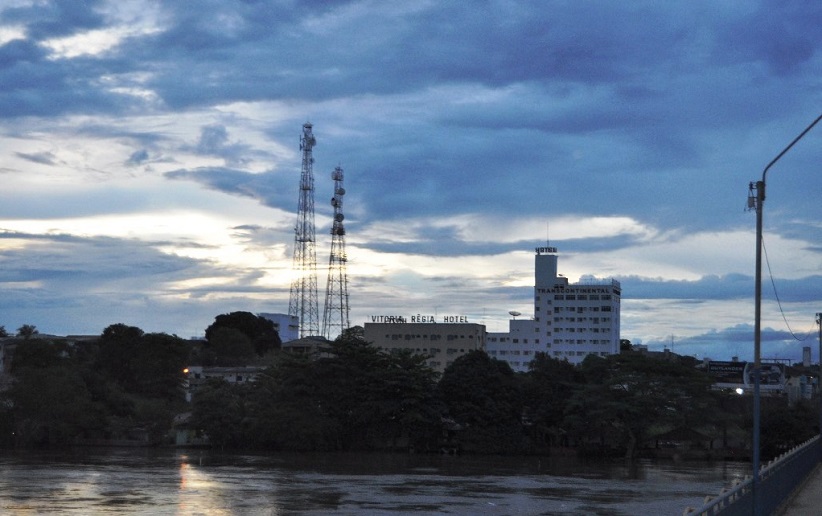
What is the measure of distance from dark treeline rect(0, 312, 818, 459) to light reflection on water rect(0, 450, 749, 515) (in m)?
3.05

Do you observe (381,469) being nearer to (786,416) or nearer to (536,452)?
(536,452)

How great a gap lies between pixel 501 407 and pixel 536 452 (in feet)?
16.4

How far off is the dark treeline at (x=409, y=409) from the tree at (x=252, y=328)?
49.6m

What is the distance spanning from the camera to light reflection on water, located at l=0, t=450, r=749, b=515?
4472cm

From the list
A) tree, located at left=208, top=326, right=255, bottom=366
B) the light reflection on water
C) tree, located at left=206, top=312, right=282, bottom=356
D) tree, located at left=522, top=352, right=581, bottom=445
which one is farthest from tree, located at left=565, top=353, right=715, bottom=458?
tree, located at left=206, top=312, right=282, bottom=356

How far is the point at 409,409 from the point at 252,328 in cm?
6202

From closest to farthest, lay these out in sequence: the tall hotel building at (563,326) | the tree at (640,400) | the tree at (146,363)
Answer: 1. the tree at (640,400)
2. the tree at (146,363)
3. the tall hotel building at (563,326)

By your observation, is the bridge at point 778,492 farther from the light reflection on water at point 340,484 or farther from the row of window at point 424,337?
the row of window at point 424,337

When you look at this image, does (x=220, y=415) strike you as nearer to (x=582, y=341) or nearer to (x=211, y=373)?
(x=211, y=373)

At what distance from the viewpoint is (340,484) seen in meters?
55.5

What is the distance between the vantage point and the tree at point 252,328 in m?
136

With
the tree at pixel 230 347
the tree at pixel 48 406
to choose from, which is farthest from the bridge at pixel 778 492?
the tree at pixel 230 347

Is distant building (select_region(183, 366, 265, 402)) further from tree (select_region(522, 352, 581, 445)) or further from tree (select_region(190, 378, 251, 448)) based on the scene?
tree (select_region(522, 352, 581, 445))

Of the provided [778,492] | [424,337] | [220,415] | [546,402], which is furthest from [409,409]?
[424,337]
